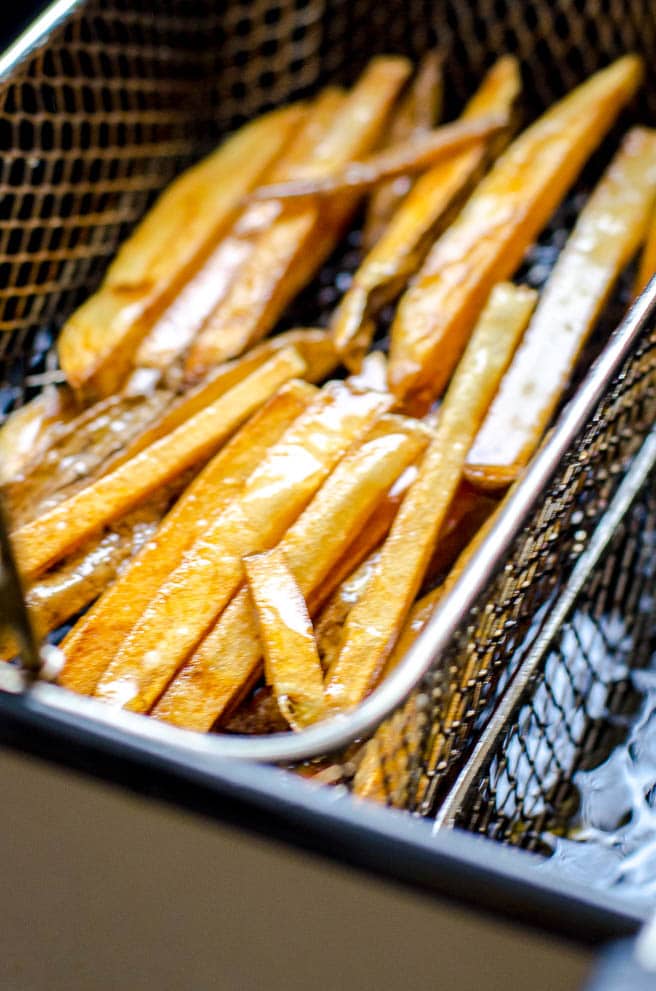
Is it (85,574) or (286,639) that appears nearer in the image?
(286,639)

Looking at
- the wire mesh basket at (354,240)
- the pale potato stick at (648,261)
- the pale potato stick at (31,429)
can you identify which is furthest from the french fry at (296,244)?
the pale potato stick at (648,261)

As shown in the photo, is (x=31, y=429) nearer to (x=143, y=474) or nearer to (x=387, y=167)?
(x=143, y=474)

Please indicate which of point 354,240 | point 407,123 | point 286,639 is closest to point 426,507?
point 286,639

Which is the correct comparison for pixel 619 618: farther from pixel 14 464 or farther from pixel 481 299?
pixel 14 464

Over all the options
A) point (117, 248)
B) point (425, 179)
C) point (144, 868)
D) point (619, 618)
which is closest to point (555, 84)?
point (425, 179)

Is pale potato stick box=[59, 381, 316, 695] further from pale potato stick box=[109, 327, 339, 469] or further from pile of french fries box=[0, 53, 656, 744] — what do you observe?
pale potato stick box=[109, 327, 339, 469]

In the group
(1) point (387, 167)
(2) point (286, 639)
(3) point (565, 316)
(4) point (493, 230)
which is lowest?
(2) point (286, 639)
